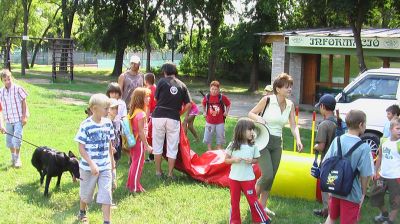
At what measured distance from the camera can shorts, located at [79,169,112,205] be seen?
18.8 feet

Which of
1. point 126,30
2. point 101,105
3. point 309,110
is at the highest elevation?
point 126,30

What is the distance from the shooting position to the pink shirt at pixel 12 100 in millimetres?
8617

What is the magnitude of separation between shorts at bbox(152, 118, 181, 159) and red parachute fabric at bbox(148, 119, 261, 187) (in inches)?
9.6

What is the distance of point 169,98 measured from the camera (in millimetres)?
7914

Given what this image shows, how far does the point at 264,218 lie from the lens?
5930mm

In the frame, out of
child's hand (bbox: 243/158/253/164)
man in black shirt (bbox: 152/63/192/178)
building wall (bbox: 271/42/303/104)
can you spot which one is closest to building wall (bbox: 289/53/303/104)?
Answer: building wall (bbox: 271/42/303/104)

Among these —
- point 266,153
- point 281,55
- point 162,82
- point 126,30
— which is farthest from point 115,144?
point 126,30

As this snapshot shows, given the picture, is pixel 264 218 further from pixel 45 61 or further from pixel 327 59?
pixel 45 61

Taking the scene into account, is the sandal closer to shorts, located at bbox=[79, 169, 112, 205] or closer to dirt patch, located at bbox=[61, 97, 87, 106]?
shorts, located at bbox=[79, 169, 112, 205]

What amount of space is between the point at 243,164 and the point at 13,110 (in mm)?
4578

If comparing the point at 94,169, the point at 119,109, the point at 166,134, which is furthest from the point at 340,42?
the point at 94,169

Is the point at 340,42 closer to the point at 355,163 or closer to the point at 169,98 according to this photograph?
the point at 169,98

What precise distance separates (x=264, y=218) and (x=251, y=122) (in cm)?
112

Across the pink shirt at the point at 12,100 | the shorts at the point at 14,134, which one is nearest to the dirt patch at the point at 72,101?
the shorts at the point at 14,134
